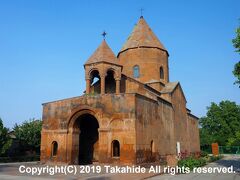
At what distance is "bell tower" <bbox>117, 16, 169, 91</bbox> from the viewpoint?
22984 millimetres

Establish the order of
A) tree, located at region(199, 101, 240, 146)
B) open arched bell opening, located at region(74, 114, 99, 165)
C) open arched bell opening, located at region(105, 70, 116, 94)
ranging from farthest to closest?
1. tree, located at region(199, 101, 240, 146)
2. open arched bell opening, located at region(105, 70, 116, 94)
3. open arched bell opening, located at region(74, 114, 99, 165)

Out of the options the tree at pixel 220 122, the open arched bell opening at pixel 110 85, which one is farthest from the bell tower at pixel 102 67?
the tree at pixel 220 122

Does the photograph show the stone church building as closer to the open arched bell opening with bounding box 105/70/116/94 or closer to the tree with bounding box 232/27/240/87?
the open arched bell opening with bounding box 105/70/116/94

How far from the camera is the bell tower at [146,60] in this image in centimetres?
2298

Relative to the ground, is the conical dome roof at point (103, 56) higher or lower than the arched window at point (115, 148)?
higher

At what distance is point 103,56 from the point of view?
18406mm

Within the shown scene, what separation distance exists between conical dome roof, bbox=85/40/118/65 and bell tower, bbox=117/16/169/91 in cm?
440

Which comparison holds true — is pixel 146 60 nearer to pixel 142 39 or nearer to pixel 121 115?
pixel 142 39

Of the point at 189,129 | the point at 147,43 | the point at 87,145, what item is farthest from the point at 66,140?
the point at 189,129

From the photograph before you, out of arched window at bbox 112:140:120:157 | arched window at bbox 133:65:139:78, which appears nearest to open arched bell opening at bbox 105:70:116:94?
arched window at bbox 133:65:139:78

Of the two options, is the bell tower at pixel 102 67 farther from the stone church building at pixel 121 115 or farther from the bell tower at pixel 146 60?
the bell tower at pixel 146 60

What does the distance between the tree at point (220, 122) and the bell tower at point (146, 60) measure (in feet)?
88.8

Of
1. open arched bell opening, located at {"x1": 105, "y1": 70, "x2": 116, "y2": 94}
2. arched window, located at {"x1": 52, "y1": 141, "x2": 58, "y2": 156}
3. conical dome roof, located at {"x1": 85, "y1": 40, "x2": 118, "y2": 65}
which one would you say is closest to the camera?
arched window, located at {"x1": 52, "y1": 141, "x2": 58, "y2": 156}

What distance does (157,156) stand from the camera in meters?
17.2
